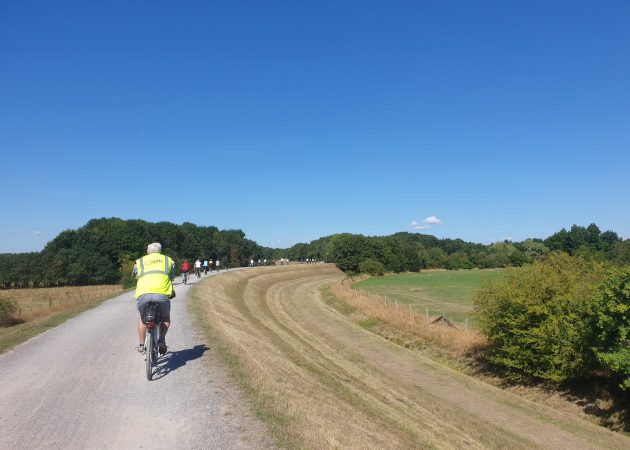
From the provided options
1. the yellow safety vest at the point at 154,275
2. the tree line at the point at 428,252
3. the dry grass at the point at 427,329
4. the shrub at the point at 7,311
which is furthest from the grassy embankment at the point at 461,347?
the tree line at the point at 428,252

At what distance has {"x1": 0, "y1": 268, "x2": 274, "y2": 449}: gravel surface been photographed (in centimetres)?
572

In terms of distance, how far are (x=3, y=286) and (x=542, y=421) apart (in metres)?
104

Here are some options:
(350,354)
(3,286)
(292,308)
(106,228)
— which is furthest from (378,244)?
(350,354)

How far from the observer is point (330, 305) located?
147 feet

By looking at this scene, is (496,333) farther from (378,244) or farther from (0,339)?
(378,244)

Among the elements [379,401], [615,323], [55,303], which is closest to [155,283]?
[379,401]

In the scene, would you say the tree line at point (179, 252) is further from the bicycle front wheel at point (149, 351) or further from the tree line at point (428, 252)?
the bicycle front wheel at point (149, 351)

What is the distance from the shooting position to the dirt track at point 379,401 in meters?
7.61

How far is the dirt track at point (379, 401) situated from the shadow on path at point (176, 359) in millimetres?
987

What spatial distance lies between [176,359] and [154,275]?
2.79 m

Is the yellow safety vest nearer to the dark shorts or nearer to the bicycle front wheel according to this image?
the dark shorts

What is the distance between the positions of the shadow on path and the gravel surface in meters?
0.02

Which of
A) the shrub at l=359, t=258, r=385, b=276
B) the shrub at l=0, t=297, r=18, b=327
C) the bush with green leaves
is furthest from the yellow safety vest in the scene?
the shrub at l=359, t=258, r=385, b=276

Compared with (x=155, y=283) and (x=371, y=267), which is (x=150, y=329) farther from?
(x=371, y=267)
